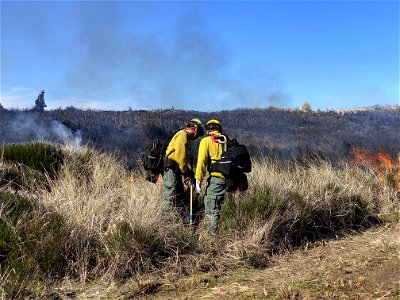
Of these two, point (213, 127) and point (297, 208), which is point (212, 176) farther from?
point (297, 208)

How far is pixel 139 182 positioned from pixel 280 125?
2157 centimetres

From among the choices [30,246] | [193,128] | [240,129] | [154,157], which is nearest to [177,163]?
[154,157]

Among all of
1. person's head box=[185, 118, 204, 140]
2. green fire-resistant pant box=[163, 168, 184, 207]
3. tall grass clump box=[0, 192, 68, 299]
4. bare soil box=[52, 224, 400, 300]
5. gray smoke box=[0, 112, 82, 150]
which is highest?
gray smoke box=[0, 112, 82, 150]

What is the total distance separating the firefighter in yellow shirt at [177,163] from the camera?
21.7 feet

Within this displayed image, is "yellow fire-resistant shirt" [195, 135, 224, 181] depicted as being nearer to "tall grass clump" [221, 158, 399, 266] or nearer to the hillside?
"tall grass clump" [221, 158, 399, 266]

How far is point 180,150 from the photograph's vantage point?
6613 mm

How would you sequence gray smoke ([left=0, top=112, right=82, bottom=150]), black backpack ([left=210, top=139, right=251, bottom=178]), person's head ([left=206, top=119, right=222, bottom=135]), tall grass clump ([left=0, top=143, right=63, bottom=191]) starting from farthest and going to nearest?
gray smoke ([left=0, top=112, right=82, bottom=150]) < tall grass clump ([left=0, top=143, right=63, bottom=191]) < person's head ([left=206, top=119, right=222, bottom=135]) < black backpack ([left=210, top=139, right=251, bottom=178])

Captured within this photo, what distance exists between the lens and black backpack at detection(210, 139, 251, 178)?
6.06 m

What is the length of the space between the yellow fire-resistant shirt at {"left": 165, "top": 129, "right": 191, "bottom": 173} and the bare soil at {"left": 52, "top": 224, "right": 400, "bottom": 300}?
77.2 inches

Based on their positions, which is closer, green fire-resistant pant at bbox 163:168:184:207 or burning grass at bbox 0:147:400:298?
burning grass at bbox 0:147:400:298

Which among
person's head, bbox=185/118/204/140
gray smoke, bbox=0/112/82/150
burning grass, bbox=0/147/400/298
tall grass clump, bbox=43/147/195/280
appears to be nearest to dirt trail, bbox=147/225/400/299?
burning grass, bbox=0/147/400/298

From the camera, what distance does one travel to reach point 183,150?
6.61 meters

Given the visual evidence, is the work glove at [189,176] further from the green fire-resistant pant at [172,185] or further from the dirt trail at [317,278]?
the dirt trail at [317,278]

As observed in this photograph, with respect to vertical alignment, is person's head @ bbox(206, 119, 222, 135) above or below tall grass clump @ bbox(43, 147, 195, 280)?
above
